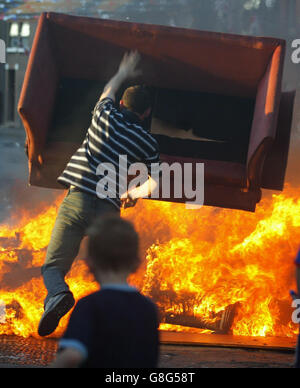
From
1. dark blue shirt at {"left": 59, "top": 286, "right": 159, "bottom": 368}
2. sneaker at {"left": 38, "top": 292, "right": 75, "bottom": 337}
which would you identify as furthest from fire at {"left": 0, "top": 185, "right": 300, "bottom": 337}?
dark blue shirt at {"left": 59, "top": 286, "right": 159, "bottom": 368}

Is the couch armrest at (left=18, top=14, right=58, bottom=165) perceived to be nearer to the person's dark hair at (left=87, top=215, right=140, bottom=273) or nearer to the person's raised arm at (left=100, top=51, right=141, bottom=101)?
the person's raised arm at (left=100, top=51, right=141, bottom=101)

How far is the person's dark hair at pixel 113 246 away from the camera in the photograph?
1734 millimetres

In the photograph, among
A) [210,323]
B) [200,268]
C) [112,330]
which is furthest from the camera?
[200,268]

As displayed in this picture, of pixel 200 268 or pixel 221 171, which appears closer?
pixel 221 171

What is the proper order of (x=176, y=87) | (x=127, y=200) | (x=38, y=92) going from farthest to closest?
(x=176, y=87), (x=38, y=92), (x=127, y=200)

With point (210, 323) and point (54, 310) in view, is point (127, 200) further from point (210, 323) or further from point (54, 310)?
point (210, 323)

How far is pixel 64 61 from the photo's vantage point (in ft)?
13.9

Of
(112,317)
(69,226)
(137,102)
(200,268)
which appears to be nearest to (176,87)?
(137,102)

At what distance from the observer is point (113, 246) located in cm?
173

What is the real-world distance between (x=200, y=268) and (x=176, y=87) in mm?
2291

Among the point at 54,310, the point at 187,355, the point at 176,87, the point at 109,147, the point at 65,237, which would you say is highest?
the point at 176,87

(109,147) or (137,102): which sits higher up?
Answer: (137,102)

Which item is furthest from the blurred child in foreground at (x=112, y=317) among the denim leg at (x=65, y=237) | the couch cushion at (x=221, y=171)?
the couch cushion at (x=221, y=171)
